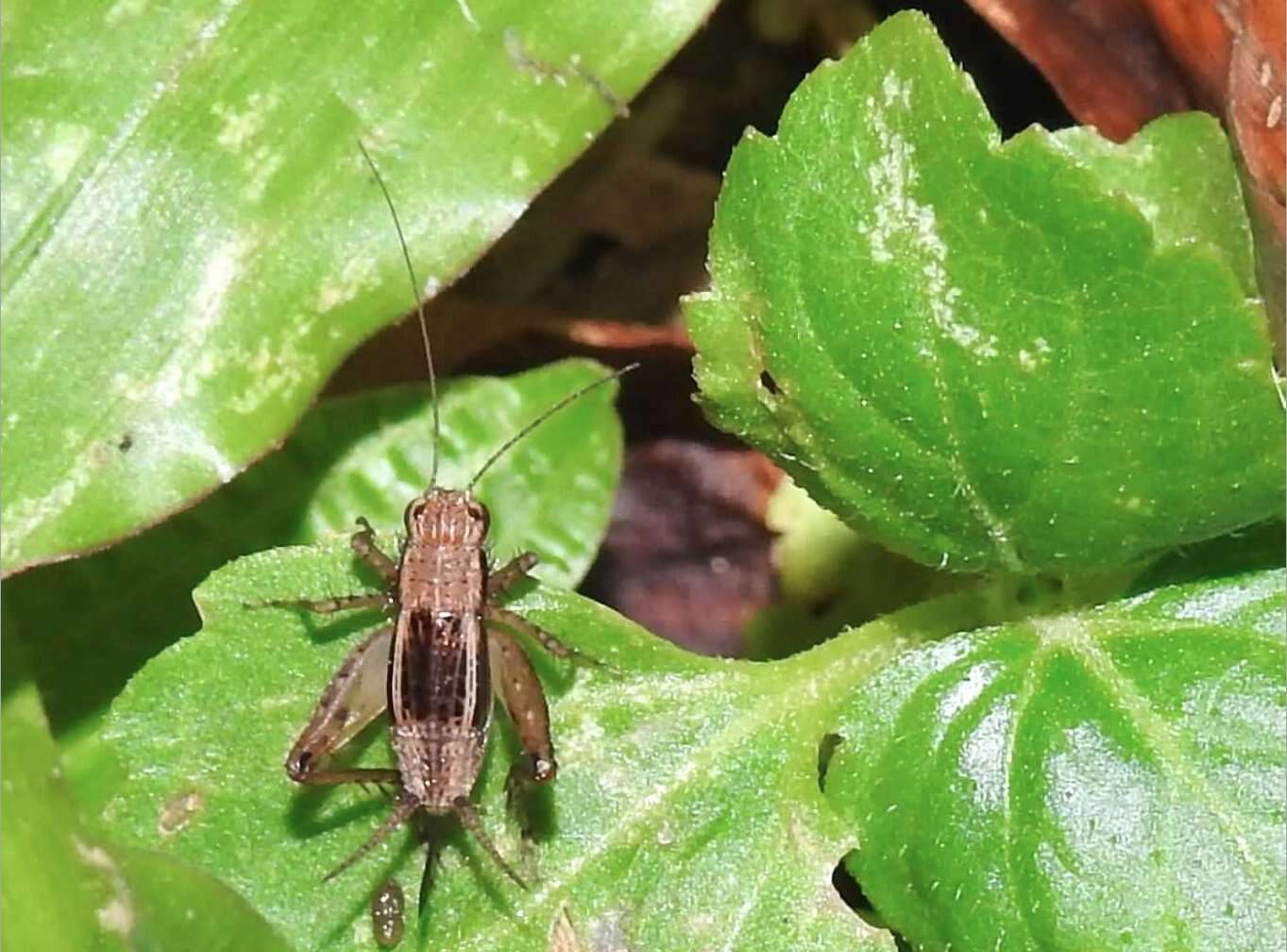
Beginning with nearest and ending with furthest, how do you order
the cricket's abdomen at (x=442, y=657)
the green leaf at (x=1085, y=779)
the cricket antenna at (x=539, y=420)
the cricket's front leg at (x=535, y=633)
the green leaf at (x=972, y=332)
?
1. the green leaf at (x=972, y=332)
2. the green leaf at (x=1085, y=779)
3. the cricket's front leg at (x=535, y=633)
4. the cricket's abdomen at (x=442, y=657)
5. the cricket antenna at (x=539, y=420)

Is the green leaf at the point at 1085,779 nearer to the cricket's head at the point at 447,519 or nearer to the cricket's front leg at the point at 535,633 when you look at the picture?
the cricket's front leg at the point at 535,633

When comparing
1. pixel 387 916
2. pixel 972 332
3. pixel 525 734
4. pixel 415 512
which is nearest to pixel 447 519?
pixel 415 512

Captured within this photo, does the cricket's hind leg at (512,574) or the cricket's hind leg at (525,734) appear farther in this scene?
the cricket's hind leg at (512,574)

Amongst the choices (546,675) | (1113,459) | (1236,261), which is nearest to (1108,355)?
(1113,459)

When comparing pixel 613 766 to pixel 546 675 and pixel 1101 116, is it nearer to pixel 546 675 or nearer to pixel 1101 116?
pixel 546 675

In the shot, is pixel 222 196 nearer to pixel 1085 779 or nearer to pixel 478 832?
pixel 478 832

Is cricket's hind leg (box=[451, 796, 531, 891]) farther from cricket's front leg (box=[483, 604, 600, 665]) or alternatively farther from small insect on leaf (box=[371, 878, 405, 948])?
cricket's front leg (box=[483, 604, 600, 665])

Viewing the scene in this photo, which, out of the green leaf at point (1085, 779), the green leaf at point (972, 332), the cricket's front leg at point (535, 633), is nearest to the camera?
the green leaf at point (972, 332)

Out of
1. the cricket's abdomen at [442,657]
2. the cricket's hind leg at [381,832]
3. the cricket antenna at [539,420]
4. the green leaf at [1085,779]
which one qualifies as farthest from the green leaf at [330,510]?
the green leaf at [1085,779]
